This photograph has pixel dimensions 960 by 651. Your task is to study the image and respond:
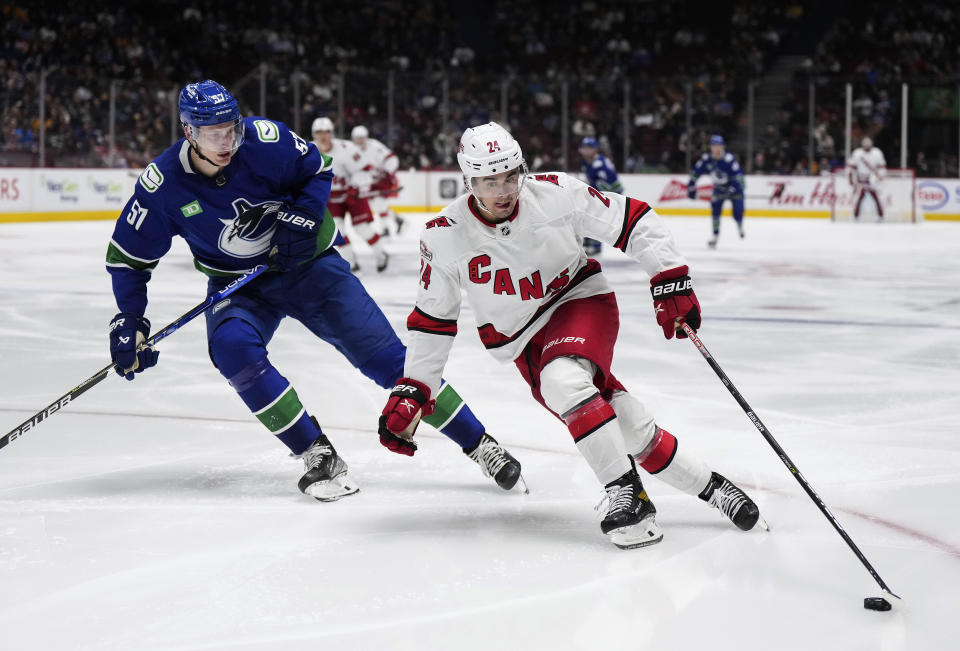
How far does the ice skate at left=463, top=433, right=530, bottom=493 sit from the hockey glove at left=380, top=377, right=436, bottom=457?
0.45m

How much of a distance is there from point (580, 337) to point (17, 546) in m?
1.37

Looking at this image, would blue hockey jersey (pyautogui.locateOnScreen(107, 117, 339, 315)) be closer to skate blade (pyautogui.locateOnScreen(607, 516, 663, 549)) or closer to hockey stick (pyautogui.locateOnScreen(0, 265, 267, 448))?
hockey stick (pyautogui.locateOnScreen(0, 265, 267, 448))

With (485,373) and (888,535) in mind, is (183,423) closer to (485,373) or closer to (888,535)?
(485,373)

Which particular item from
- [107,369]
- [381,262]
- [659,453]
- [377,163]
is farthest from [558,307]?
[377,163]

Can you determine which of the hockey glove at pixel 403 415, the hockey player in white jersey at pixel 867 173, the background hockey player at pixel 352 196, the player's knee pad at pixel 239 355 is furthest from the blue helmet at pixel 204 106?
the hockey player in white jersey at pixel 867 173

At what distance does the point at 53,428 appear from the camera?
12.7 ft

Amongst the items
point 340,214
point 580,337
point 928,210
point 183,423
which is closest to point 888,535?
point 580,337

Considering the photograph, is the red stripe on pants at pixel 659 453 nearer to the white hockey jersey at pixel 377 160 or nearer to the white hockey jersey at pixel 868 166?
the white hockey jersey at pixel 377 160

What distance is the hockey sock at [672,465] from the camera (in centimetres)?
272

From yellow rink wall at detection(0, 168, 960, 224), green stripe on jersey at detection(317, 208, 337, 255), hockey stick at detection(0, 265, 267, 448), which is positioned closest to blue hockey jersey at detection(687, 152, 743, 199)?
yellow rink wall at detection(0, 168, 960, 224)

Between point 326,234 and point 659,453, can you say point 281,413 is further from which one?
point 659,453

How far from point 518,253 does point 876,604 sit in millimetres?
1079

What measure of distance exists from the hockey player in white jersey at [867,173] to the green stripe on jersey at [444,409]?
1395 centimetres

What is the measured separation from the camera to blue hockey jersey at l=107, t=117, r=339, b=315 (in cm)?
312
